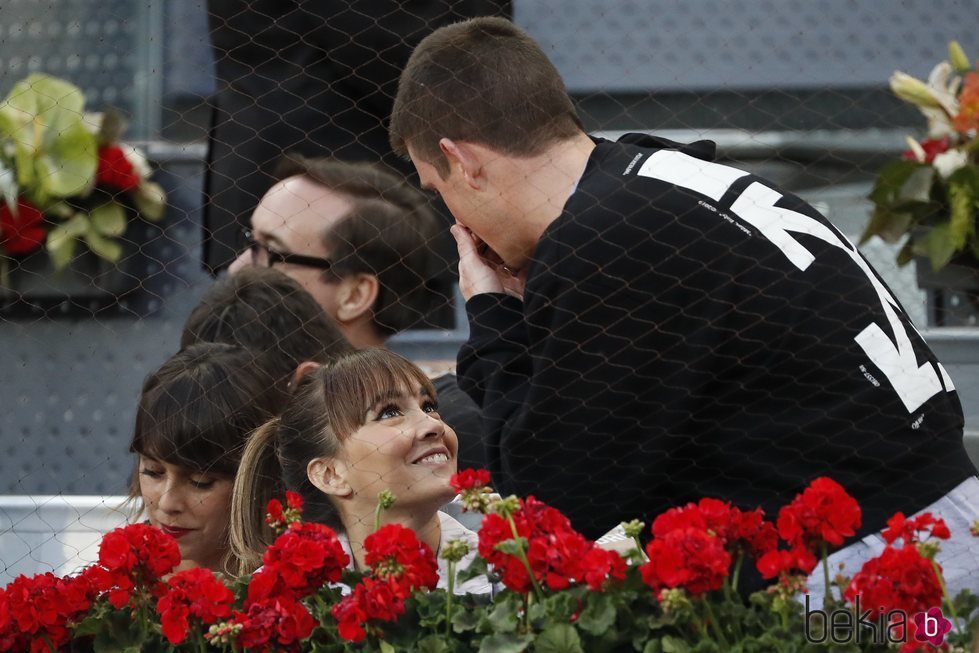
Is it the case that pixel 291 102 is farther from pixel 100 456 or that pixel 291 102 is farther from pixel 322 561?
pixel 322 561

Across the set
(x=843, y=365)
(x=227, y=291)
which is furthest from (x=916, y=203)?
(x=227, y=291)

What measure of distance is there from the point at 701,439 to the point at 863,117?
5.44 ft

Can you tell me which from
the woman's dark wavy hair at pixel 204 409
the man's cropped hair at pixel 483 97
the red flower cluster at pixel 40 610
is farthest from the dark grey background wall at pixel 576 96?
the red flower cluster at pixel 40 610

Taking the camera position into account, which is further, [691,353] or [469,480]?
[691,353]

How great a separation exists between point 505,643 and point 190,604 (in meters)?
0.36

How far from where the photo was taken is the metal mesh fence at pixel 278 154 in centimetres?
268

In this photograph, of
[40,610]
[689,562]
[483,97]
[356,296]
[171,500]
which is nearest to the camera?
[689,562]

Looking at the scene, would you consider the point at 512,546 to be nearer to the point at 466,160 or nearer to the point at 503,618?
the point at 503,618

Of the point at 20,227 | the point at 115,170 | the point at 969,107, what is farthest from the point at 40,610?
the point at 969,107

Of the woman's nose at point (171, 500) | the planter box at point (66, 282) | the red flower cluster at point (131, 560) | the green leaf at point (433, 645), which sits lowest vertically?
the planter box at point (66, 282)

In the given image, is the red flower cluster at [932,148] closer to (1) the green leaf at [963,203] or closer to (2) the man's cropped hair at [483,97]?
(1) the green leaf at [963,203]

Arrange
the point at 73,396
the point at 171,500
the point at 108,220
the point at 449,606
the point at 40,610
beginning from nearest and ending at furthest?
the point at 449,606, the point at 40,610, the point at 171,500, the point at 73,396, the point at 108,220

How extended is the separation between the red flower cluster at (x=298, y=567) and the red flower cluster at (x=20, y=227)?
5.33 feet

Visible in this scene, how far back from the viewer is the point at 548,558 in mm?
1524
